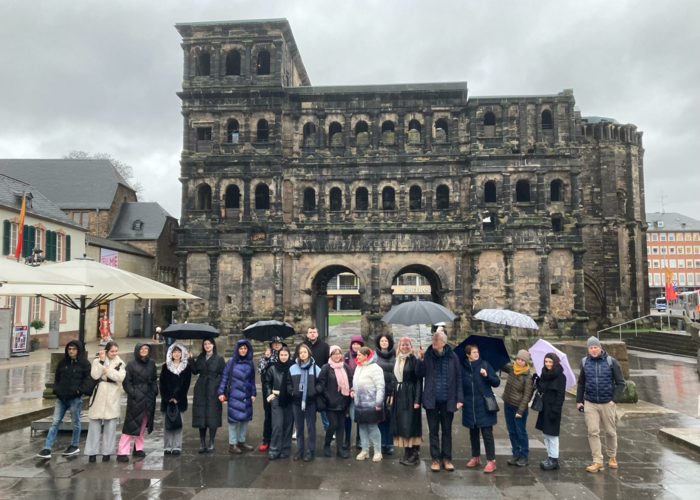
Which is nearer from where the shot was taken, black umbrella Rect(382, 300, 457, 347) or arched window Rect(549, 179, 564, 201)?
black umbrella Rect(382, 300, 457, 347)

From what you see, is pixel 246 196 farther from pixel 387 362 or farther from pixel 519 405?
pixel 519 405

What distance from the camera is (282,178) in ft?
103

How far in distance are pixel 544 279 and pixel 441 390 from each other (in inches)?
969

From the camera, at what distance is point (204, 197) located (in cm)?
3253

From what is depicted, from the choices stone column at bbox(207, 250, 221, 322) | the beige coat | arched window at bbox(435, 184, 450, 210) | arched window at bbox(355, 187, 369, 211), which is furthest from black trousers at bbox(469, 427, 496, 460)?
arched window at bbox(435, 184, 450, 210)

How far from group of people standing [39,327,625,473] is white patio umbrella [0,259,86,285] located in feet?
3.65

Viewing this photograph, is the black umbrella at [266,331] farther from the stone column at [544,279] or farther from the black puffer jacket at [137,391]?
the stone column at [544,279]

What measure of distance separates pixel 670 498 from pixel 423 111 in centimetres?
2780

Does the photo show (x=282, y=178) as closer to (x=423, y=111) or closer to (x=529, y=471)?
(x=423, y=111)

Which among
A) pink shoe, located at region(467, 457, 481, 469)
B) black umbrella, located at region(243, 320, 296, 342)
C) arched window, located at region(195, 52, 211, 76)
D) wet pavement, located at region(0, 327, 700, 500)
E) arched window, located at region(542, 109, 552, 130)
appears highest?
arched window, located at region(195, 52, 211, 76)

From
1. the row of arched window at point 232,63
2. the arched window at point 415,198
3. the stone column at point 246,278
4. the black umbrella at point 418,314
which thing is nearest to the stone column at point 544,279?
the arched window at point 415,198

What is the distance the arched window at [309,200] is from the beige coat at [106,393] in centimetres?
2408

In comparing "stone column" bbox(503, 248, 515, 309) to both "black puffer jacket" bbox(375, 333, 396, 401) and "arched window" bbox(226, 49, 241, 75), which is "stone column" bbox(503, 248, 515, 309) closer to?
"arched window" bbox(226, 49, 241, 75)

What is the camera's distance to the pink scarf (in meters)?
8.31
